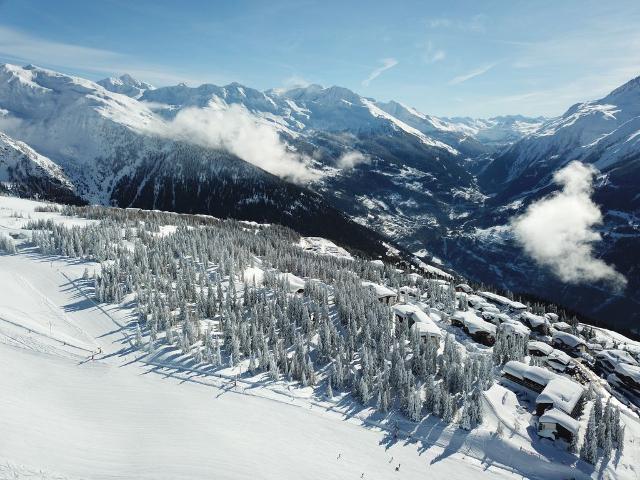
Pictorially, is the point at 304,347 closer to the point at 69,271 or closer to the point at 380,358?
the point at 380,358

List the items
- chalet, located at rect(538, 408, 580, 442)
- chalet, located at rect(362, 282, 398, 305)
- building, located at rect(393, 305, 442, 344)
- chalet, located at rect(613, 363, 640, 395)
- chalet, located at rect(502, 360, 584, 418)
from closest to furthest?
chalet, located at rect(538, 408, 580, 442) < chalet, located at rect(502, 360, 584, 418) < building, located at rect(393, 305, 442, 344) < chalet, located at rect(613, 363, 640, 395) < chalet, located at rect(362, 282, 398, 305)

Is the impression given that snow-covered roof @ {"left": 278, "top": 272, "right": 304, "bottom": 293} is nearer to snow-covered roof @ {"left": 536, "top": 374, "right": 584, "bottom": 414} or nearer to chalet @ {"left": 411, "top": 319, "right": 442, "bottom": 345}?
chalet @ {"left": 411, "top": 319, "right": 442, "bottom": 345}

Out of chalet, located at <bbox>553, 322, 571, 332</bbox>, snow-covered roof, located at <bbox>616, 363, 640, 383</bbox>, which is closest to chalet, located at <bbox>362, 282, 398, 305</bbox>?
chalet, located at <bbox>553, 322, 571, 332</bbox>

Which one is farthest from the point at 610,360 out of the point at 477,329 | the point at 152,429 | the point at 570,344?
the point at 152,429

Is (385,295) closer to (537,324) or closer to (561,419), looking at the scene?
(537,324)

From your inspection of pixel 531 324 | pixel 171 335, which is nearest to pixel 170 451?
pixel 171 335

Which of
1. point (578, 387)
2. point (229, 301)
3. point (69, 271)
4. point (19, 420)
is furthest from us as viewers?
point (69, 271)

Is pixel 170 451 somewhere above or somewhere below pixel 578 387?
below

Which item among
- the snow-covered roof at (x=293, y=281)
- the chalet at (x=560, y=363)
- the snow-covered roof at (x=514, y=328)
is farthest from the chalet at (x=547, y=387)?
the snow-covered roof at (x=293, y=281)
